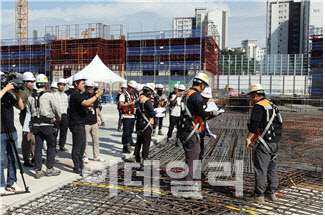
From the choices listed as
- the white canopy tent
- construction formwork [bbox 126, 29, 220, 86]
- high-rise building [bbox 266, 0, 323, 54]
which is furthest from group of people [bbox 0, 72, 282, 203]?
high-rise building [bbox 266, 0, 323, 54]

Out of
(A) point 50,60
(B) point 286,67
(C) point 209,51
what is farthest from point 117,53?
(B) point 286,67

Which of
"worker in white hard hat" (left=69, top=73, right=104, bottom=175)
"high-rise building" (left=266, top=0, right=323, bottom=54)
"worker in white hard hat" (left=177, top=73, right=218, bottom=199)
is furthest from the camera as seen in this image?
"high-rise building" (left=266, top=0, right=323, bottom=54)

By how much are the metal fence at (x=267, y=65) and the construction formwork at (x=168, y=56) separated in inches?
598

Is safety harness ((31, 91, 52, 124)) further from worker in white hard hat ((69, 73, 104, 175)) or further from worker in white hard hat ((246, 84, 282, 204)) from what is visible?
worker in white hard hat ((246, 84, 282, 204))

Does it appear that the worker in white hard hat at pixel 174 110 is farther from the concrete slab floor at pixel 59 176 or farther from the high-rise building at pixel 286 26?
the high-rise building at pixel 286 26

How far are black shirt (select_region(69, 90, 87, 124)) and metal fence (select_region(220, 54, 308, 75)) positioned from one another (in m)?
55.1

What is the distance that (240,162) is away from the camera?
7.09 metres

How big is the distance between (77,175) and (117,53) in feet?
135

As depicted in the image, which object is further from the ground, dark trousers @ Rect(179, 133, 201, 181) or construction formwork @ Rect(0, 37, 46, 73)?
construction formwork @ Rect(0, 37, 46, 73)

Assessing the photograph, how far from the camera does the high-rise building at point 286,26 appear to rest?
95500 mm

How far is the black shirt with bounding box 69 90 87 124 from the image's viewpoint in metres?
5.77

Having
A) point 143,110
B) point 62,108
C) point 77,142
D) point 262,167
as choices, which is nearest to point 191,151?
point 262,167

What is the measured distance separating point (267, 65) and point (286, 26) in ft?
147

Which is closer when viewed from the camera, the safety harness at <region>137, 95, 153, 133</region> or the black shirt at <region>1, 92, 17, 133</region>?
the black shirt at <region>1, 92, 17, 133</region>
